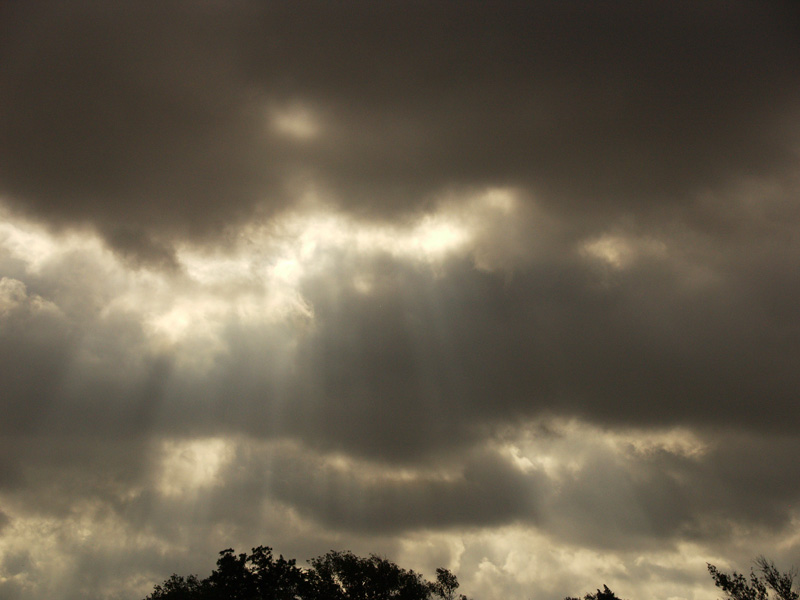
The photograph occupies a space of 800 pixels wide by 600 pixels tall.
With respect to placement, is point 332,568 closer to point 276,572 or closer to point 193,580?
point 276,572

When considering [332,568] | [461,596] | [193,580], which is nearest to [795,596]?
[461,596]

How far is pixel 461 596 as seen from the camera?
146 meters

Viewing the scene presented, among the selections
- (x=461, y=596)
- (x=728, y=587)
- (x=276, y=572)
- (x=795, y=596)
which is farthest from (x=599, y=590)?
(x=276, y=572)

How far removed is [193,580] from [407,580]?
49604 millimetres

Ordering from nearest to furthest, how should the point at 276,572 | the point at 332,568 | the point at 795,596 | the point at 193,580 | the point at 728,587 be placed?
the point at 795,596
the point at 728,587
the point at 276,572
the point at 332,568
the point at 193,580

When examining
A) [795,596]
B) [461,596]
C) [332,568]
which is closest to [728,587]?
[795,596]

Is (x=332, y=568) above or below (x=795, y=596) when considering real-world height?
above

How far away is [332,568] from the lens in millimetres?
136500

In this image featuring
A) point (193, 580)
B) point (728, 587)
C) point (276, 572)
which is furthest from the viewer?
point (193, 580)

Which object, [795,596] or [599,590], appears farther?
[599,590]

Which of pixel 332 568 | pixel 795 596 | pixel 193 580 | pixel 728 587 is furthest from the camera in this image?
pixel 193 580

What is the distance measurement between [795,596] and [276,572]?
89.4 metres

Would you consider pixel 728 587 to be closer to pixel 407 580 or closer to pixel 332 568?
pixel 407 580

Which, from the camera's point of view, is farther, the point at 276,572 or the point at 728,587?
the point at 276,572
